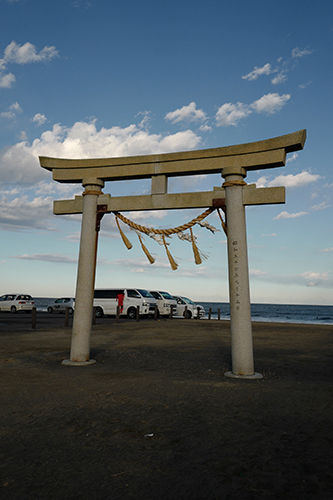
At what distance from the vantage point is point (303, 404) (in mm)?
4867

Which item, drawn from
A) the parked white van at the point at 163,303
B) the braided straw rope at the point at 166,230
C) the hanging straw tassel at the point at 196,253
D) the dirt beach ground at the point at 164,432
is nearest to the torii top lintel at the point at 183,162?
the braided straw rope at the point at 166,230

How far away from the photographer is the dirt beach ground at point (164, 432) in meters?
2.84

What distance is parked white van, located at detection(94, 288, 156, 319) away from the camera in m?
24.6

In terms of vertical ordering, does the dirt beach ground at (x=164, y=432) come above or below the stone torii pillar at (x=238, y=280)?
below

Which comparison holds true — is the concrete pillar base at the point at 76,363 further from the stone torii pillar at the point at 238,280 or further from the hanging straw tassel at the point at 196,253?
the hanging straw tassel at the point at 196,253

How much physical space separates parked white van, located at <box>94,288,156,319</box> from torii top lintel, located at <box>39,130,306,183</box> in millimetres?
16733

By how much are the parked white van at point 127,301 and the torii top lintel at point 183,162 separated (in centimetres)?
1673

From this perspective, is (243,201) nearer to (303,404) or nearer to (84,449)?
(303,404)

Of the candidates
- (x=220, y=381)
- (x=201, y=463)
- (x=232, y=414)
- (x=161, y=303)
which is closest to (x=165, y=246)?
(x=220, y=381)

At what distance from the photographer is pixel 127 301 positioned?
25.1 m

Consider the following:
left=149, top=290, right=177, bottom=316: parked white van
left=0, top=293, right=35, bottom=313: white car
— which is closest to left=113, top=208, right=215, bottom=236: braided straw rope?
left=149, top=290, right=177, bottom=316: parked white van

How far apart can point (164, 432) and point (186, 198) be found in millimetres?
4699

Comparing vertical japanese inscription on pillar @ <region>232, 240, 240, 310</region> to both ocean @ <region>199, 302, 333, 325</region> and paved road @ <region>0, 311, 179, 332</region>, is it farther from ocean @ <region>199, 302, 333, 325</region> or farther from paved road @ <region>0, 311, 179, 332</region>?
ocean @ <region>199, 302, 333, 325</region>

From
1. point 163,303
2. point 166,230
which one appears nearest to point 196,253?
point 166,230
